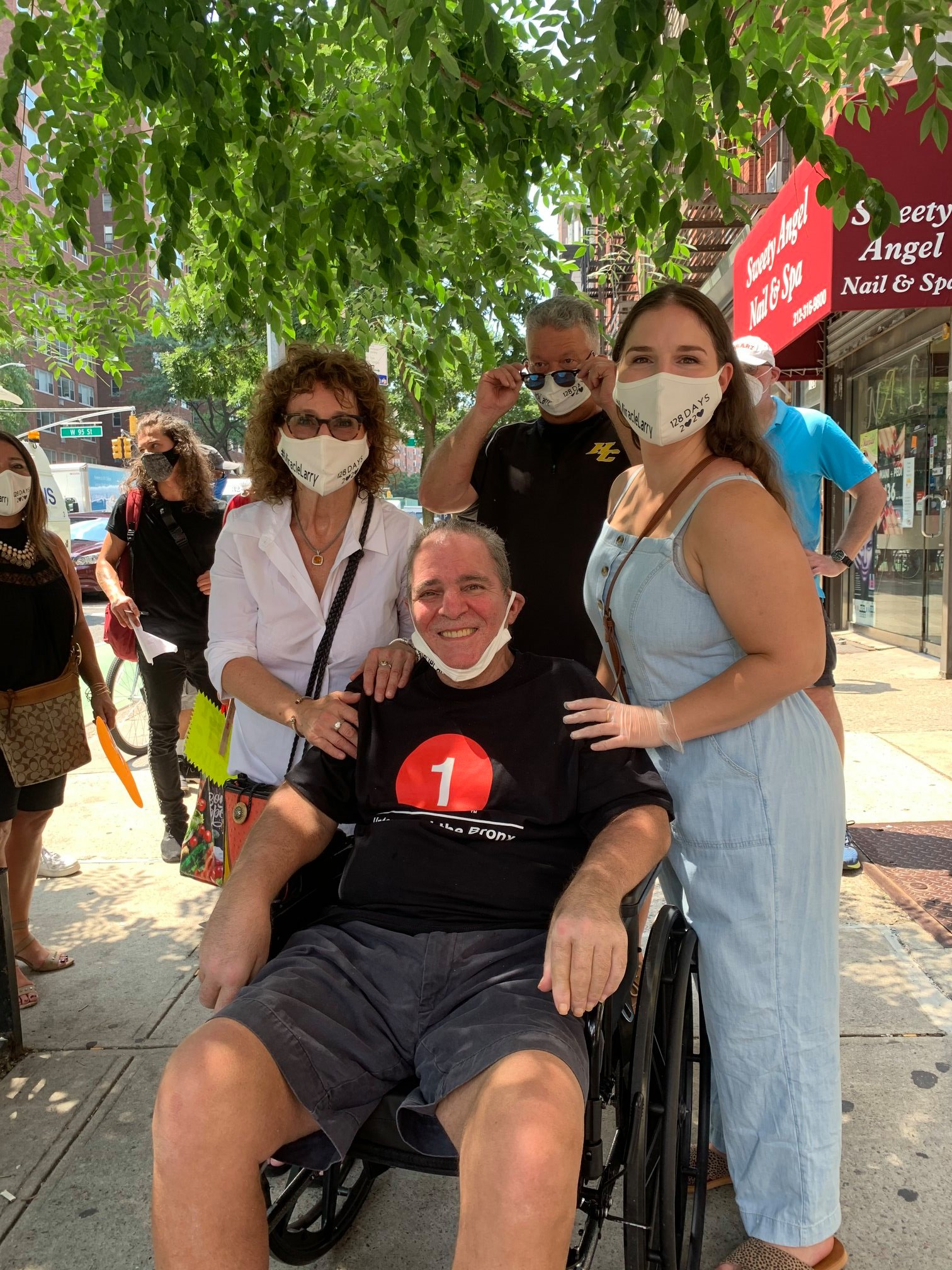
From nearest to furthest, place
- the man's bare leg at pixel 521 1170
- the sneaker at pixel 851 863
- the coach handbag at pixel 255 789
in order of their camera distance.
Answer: the man's bare leg at pixel 521 1170 < the coach handbag at pixel 255 789 < the sneaker at pixel 851 863

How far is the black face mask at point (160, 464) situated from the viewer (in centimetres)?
477

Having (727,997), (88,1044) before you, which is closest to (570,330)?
(727,997)

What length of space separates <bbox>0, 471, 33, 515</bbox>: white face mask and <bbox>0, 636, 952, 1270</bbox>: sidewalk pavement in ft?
5.43

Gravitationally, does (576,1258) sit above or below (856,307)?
below

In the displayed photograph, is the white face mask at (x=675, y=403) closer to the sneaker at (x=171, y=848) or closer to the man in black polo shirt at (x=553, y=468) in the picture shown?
the man in black polo shirt at (x=553, y=468)

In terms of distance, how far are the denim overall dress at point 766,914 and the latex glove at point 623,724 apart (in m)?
0.10

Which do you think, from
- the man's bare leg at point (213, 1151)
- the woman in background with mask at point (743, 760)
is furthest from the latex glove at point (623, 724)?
the man's bare leg at point (213, 1151)

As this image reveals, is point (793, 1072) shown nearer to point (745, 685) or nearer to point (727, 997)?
point (727, 997)

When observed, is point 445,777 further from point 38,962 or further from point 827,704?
point 38,962

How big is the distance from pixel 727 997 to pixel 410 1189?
1007 millimetres

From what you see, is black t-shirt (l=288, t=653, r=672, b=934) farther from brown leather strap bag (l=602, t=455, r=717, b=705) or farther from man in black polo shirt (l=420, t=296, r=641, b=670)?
man in black polo shirt (l=420, t=296, r=641, b=670)

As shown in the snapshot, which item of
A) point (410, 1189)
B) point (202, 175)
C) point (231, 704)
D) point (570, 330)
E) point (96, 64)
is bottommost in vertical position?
point (410, 1189)

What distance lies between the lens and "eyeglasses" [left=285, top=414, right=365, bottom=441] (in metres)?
2.73

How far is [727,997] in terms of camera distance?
2141 mm
